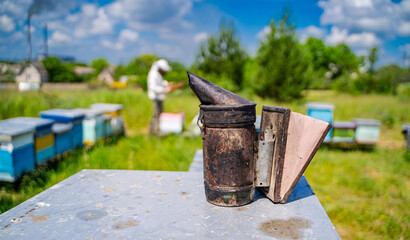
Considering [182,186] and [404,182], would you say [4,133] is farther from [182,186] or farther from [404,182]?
[404,182]

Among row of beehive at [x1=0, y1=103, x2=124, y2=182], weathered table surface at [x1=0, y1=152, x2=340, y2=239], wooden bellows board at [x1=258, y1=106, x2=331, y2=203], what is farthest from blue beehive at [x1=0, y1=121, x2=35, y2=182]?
wooden bellows board at [x1=258, y1=106, x2=331, y2=203]

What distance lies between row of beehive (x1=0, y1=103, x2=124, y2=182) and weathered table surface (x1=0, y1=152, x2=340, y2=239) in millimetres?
1836

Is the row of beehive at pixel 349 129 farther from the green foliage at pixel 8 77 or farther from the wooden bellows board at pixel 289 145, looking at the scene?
the green foliage at pixel 8 77

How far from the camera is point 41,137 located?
3.82 meters

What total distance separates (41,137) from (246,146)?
10.9 ft

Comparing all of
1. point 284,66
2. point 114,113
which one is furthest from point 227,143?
point 284,66

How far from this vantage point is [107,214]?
1.49m

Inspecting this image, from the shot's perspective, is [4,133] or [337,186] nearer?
[4,133]

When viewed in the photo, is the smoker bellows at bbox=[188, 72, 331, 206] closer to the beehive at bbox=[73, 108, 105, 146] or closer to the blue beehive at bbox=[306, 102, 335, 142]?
the beehive at bbox=[73, 108, 105, 146]

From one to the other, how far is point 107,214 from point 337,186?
374 centimetres

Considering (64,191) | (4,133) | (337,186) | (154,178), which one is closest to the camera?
(64,191)

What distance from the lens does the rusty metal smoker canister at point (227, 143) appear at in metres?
1.53

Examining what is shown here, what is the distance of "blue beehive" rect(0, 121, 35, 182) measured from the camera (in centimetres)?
320

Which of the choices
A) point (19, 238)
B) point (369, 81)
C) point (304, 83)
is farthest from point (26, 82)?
point (369, 81)
